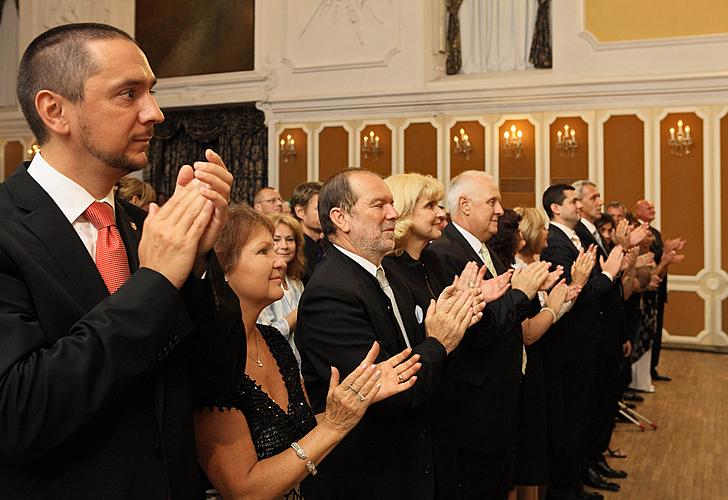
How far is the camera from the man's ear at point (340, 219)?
9.22 ft

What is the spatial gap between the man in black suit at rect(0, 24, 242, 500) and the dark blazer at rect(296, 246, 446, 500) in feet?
3.33

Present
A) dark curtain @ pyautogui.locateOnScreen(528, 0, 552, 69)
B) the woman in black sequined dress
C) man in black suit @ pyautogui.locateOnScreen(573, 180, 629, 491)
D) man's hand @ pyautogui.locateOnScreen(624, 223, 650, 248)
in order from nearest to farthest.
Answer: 1. the woman in black sequined dress
2. man in black suit @ pyautogui.locateOnScreen(573, 180, 629, 491)
3. man's hand @ pyautogui.locateOnScreen(624, 223, 650, 248)
4. dark curtain @ pyautogui.locateOnScreen(528, 0, 552, 69)

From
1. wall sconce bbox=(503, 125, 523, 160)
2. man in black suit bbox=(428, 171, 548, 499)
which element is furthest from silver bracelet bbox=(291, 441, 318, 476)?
wall sconce bbox=(503, 125, 523, 160)

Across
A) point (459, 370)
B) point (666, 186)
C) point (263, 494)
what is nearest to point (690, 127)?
point (666, 186)

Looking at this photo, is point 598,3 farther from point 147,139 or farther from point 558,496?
point 147,139

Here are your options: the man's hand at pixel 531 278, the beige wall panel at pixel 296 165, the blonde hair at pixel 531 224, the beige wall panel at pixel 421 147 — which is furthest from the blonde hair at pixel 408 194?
the beige wall panel at pixel 296 165

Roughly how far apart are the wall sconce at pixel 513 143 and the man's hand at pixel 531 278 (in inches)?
311

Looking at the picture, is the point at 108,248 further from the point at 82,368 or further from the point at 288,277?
the point at 288,277

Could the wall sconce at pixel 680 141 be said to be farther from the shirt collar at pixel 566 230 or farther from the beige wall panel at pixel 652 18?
the shirt collar at pixel 566 230

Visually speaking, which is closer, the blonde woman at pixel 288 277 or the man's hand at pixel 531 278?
the man's hand at pixel 531 278

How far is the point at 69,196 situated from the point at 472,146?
1055cm

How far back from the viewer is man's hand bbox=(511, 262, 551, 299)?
364cm

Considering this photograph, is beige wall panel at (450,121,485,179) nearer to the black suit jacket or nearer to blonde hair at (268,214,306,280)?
blonde hair at (268,214,306,280)

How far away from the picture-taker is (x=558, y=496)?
179 inches
